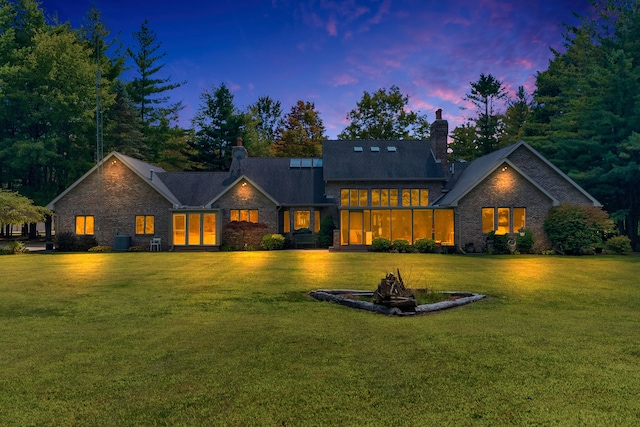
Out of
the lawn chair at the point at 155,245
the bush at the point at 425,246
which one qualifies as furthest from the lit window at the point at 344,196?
the lawn chair at the point at 155,245

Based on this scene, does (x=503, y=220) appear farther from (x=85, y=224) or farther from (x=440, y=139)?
(x=85, y=224)

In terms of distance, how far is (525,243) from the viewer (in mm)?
24344

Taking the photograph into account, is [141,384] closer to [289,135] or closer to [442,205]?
[442,205]

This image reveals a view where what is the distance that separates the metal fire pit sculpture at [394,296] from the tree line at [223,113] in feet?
83.1

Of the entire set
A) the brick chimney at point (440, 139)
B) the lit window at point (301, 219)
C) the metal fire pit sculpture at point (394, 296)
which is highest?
the brick chimney at point (440, 139)

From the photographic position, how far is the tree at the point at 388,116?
49031 millimetres

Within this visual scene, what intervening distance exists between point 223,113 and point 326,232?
26.9 meters

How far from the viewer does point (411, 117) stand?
1928 inches

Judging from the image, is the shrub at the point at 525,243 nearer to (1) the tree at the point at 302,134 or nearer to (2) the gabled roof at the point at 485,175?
(2) the gabled roof at the point at 485,175

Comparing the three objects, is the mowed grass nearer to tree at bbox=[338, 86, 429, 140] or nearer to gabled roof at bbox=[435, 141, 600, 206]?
gabled roof at bbox=[435, 141, 600, 206]

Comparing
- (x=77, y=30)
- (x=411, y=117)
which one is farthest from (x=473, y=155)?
(x=77, y=30)

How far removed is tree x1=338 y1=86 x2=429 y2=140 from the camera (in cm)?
4903

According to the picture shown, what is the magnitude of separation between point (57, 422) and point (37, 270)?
1473 centimetres

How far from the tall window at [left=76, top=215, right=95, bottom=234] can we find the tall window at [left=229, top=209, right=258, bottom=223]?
1032 centimetres
